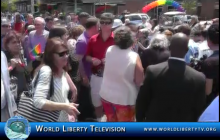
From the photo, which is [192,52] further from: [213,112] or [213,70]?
[213,112]

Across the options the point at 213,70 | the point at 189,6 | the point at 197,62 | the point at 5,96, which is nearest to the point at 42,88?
the point at 5,96

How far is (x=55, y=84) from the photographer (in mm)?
2947

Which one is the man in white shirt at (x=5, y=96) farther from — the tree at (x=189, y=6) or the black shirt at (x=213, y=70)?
the tree at (x=189, y=6)

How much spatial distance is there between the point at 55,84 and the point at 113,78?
1.15 m

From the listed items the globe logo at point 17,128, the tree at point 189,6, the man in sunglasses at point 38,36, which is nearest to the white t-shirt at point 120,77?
the globe logo at point 17,128

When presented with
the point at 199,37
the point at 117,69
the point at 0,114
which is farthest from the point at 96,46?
the point at 0,114

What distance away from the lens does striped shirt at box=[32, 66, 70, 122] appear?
281cm

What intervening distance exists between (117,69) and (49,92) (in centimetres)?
121

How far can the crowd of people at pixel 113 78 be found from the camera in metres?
2.91

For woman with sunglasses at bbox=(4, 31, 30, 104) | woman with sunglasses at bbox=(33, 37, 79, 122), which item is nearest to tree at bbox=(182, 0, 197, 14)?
woman with sunglasses at bbox=(4, 31, 30, 104)

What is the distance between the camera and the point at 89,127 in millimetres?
2844

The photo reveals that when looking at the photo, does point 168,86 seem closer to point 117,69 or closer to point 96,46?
point 117,69

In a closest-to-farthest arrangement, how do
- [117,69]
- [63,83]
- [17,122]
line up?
1. [17,122]
2. [63,83]
3. [117,69]
